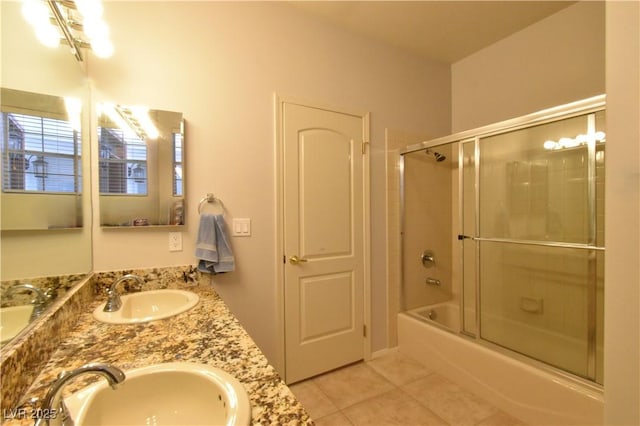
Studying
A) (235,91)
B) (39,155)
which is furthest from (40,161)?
(235,91)

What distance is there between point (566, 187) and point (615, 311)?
1.85 m

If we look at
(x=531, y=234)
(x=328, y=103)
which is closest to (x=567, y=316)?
(x=531, y=234)

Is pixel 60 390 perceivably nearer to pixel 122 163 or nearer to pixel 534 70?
pixel 122 163

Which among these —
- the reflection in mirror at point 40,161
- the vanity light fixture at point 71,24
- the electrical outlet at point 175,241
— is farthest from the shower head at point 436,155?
the reflection in mirror at point 40,161

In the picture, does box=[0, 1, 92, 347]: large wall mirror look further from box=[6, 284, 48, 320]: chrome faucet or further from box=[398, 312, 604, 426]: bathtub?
box=[398, 312, 604, 426]: bathtub

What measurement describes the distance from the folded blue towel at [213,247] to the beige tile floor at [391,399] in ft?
3.35

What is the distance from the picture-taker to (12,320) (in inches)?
29.5

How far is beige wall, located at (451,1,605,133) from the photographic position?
1931 millimetres

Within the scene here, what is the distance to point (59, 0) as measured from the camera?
3.64 ft

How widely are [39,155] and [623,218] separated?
1693 millimetres

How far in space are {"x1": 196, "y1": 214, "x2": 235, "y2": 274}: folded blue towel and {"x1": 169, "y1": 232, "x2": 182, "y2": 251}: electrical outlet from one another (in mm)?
103

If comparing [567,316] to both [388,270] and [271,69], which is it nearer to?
[388,270]

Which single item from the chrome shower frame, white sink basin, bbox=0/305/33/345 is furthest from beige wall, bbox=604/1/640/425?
white sink basin, bbox=0/305/33/345

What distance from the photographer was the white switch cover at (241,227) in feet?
5.79
